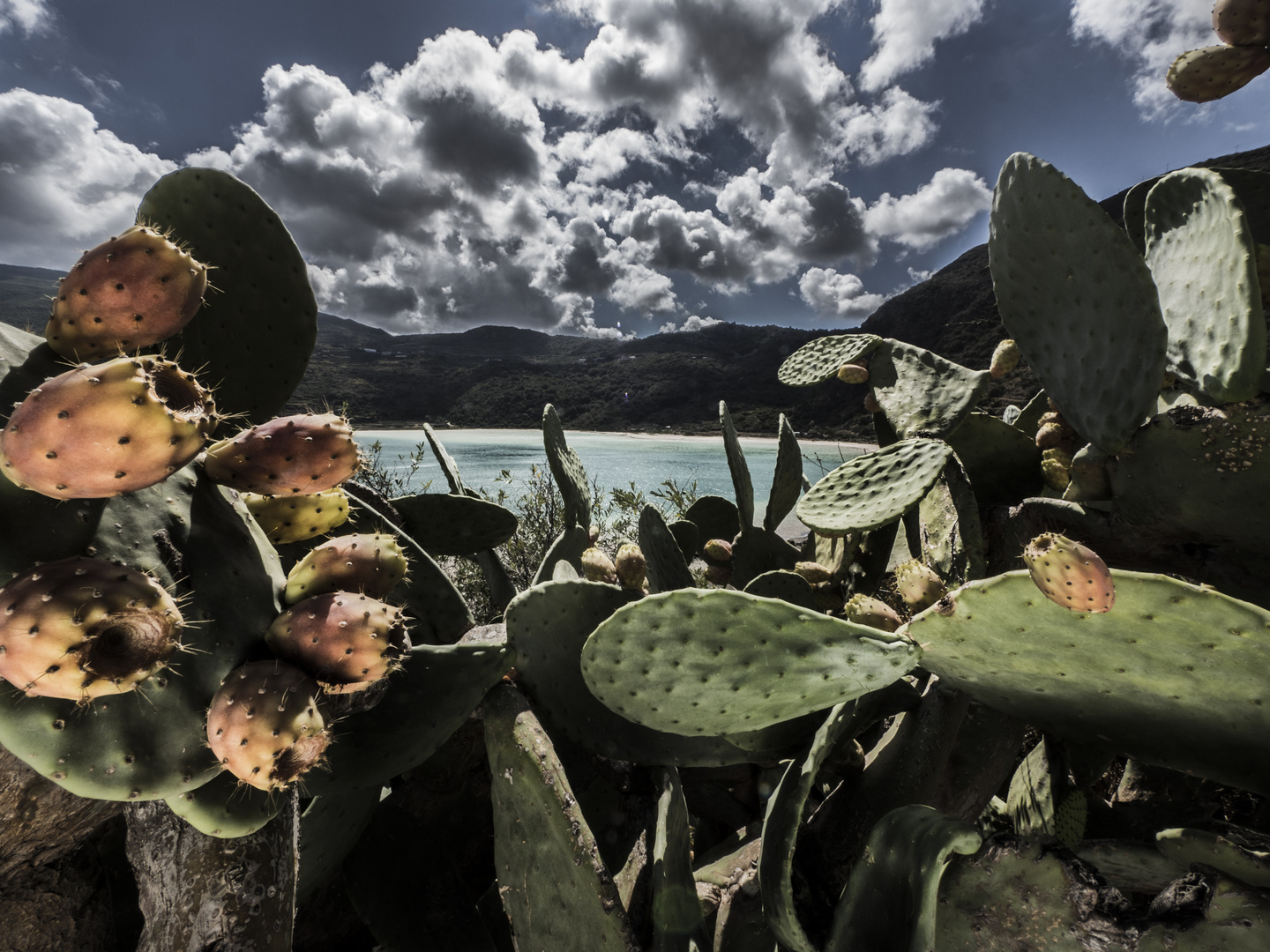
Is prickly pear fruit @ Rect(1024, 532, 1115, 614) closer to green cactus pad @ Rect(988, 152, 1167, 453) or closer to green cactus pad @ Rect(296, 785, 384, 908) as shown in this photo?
green cactus pad @ Rect(988, 152, 1167, 453)

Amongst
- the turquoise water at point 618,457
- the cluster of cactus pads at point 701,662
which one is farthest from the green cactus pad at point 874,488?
the turquoise water at point 618,457

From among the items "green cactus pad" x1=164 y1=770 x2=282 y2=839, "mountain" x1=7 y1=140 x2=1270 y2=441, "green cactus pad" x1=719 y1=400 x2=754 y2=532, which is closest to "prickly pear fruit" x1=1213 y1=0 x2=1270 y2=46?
"green cactus pad" x1=719 y1=400 x2=754 y2=532

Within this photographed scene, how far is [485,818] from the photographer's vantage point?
1.09 m

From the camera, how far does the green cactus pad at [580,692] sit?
919 mm

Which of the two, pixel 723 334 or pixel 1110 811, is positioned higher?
pixel 723 334

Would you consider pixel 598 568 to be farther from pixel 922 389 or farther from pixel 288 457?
pixel 922 389

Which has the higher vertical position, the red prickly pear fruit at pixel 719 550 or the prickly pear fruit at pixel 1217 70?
the prickly pear fruit at pixel 1217 70

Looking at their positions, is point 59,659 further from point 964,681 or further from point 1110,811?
point 1110,811

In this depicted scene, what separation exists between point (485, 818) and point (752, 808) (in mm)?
548

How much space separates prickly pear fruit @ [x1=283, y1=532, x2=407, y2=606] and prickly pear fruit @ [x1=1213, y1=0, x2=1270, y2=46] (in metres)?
1.82

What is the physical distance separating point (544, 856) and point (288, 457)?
0.56 metres

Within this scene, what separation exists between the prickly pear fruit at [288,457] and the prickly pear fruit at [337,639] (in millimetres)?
120

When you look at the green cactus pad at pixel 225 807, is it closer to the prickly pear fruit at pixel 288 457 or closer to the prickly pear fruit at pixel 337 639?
the prickly pear fruit at pixel 337 639

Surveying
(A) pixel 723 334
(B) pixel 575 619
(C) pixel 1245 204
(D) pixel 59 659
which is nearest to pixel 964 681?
(B) pixel 575 619
